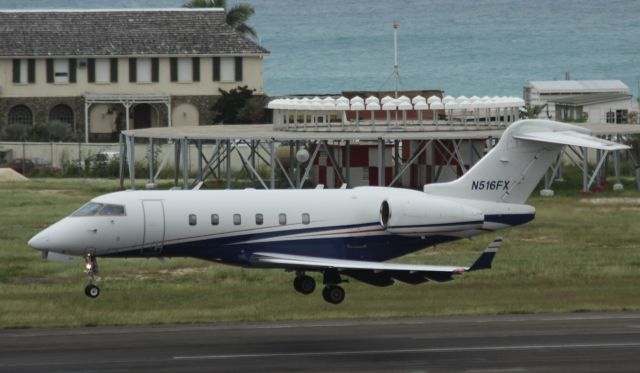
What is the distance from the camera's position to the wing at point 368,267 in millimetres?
34344

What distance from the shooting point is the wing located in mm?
34344

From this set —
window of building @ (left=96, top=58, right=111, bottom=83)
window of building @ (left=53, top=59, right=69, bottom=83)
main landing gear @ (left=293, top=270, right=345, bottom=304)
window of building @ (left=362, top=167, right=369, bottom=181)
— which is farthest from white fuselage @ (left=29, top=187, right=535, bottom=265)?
window of building @ (left=96, top=58, right=111, bottom=83)

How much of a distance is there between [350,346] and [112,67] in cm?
7001

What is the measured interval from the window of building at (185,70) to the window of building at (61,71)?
757 centimetres

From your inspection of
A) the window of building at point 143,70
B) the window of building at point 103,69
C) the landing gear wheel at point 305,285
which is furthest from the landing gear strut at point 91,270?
the window of building at point 103,69

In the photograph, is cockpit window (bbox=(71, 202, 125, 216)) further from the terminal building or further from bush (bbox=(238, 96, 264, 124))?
the terminal building

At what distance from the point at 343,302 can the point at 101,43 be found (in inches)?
2504

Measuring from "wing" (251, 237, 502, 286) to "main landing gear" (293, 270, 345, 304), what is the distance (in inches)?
17.7

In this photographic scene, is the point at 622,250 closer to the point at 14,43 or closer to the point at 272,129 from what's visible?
the point at 272,129

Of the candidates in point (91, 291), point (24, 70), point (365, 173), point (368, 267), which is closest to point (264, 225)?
point (368, 267)

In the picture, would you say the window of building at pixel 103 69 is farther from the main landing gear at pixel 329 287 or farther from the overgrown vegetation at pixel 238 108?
the main landing gear at pixel 329 287

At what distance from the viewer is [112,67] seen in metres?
99.8

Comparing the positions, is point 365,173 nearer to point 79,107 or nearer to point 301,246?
point 301,246

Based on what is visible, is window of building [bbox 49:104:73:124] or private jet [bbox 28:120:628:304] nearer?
private jet [bbox 28:120:628:304]
